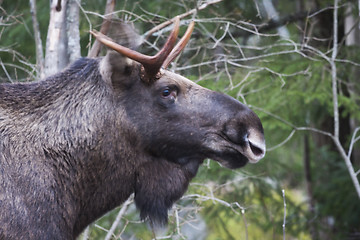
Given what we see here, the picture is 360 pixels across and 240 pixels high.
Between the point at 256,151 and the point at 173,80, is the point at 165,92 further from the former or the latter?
the point at 256,151

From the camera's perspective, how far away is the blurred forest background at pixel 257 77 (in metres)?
6.58

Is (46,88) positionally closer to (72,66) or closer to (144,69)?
(72,66)

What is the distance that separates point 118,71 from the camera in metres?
4.11

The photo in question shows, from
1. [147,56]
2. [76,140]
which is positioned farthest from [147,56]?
[76,140]

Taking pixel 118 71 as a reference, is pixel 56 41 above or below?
below

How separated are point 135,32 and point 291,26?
6.64m

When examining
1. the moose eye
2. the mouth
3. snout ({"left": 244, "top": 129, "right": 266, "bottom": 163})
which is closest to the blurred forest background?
the moose eye

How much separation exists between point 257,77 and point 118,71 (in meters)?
3.91

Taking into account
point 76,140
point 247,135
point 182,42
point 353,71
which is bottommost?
point 353,71

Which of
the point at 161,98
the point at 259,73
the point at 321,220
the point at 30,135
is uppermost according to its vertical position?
the point at 161,98

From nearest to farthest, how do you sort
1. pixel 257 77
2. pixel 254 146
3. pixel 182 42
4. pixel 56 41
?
pixel 254 146
pixel 182 42
pixel 56 41
pixel 257 77

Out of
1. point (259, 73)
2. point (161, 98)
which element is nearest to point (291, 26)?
point (259, 73)

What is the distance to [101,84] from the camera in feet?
13.8

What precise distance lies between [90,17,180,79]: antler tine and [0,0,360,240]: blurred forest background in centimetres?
171
